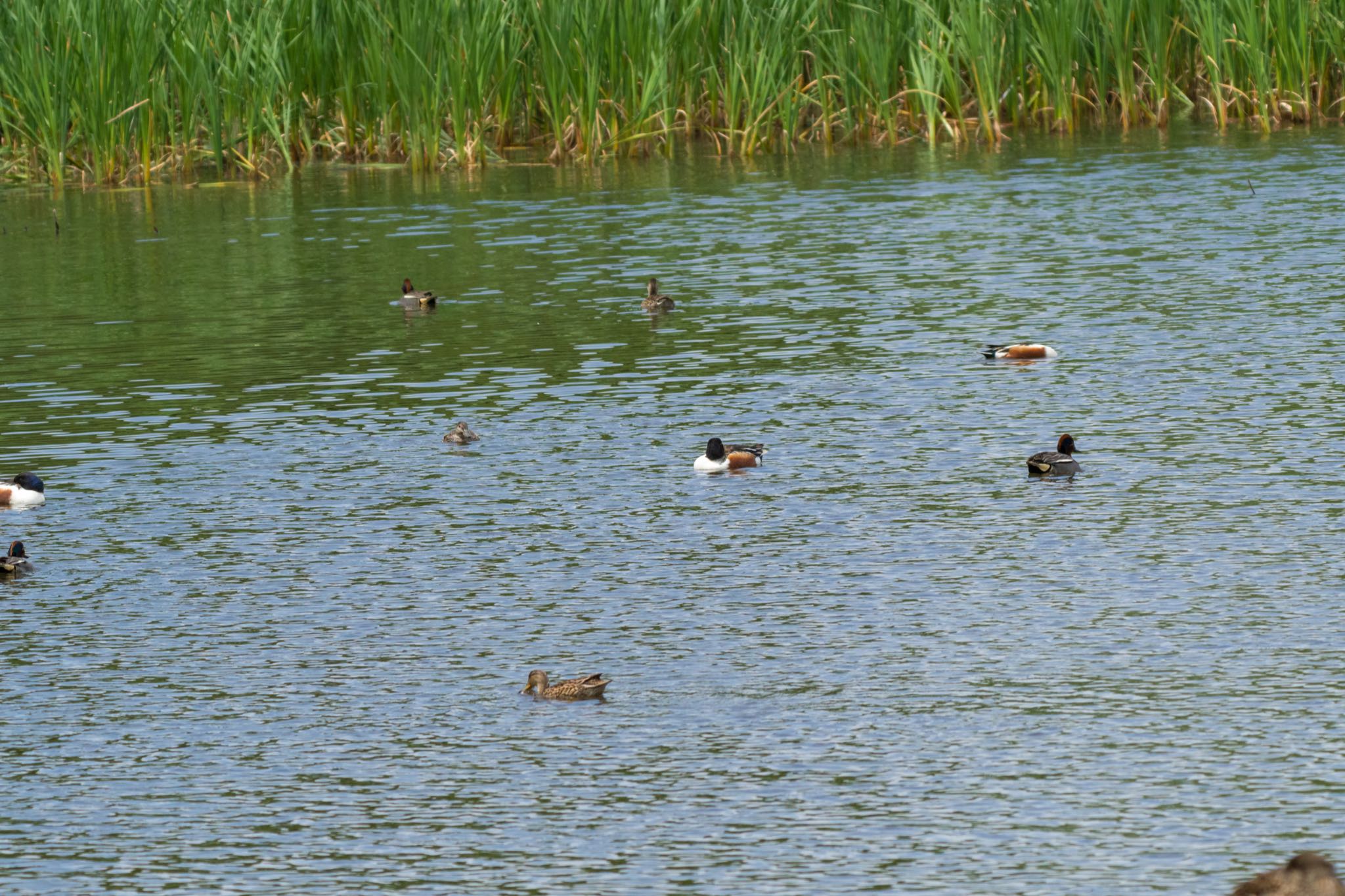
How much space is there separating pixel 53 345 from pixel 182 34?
1041 cm

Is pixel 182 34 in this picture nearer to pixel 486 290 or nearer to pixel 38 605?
pixel 486 290

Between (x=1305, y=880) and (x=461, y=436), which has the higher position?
(x=461, y=436)

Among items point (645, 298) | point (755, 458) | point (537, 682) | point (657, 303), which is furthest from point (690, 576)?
point (645, 298)

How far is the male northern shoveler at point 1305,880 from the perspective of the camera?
755cm

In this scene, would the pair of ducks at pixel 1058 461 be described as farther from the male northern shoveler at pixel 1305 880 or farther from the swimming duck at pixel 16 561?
the male northern shoveler at pixel 1305 880

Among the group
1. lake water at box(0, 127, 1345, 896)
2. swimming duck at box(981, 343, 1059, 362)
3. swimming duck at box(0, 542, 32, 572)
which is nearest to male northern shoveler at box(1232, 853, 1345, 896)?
lake water at box(0, 127, 1345, 896)


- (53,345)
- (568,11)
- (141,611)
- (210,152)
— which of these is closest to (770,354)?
(53,345)

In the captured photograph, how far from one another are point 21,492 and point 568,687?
6568mm

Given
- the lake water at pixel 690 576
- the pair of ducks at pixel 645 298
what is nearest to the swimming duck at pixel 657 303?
the pair of ducks at pixel 645 298

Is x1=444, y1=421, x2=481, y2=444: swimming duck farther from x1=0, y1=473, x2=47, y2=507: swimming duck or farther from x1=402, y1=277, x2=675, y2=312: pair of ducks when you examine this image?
x1=402, y1=277, x2=675, y2=312: pair of ducks

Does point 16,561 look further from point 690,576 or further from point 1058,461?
point 1058,461

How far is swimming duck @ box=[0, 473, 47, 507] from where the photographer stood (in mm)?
15914

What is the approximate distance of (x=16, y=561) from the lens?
46.3 feet

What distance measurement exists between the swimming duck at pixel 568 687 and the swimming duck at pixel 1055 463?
5.16 metres
